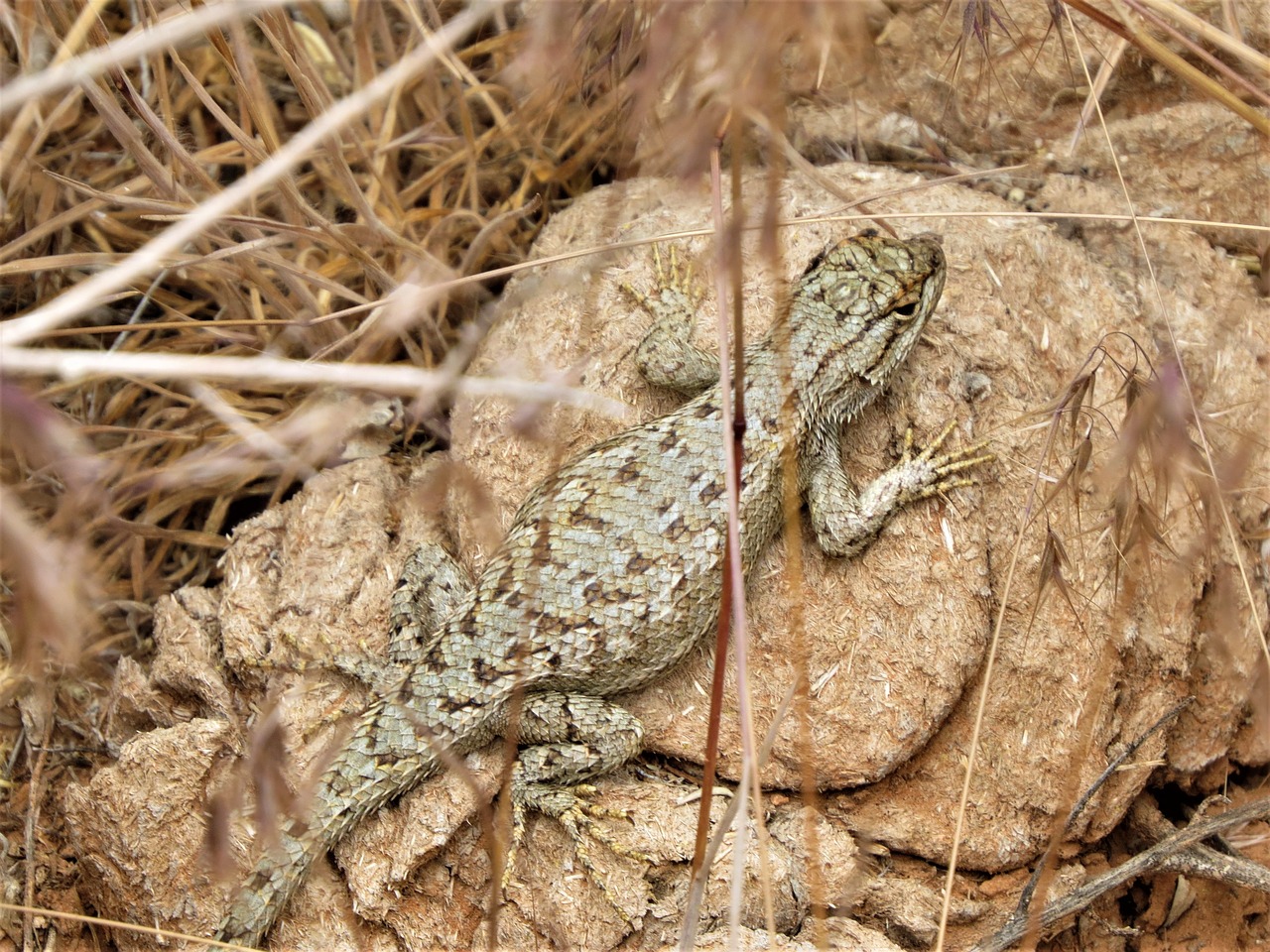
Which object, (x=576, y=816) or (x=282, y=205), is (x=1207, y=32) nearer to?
(x=576, y=816)

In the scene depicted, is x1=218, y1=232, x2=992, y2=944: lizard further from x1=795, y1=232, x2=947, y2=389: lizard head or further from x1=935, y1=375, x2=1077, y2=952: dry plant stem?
x1=935, y1=375, x2=1077, y2=952: dry plant stem

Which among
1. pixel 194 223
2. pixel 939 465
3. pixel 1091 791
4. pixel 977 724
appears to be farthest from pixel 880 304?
pixel 194 223

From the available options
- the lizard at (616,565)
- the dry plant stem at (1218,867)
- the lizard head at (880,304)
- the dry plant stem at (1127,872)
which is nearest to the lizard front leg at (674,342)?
the lizard at (616,565)

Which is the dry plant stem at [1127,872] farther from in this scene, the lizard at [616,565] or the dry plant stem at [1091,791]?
the lizard at [616,565]

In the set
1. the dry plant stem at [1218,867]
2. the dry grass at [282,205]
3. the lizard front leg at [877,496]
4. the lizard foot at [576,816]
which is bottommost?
the dry plant stem at [1218,867]

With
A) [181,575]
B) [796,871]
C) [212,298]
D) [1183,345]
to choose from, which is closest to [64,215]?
[212,298]

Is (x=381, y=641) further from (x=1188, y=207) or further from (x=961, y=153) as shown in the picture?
(x=1188, y=207)
